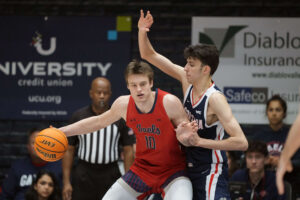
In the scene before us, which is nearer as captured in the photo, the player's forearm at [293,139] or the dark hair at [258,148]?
the player's forearm at [293,139]

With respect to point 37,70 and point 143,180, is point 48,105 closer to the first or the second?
point 37,70

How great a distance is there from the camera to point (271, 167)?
6273 millimetres

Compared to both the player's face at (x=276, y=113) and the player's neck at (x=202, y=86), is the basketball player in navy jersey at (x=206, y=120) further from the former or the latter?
the player's face at (x=276, y=113)

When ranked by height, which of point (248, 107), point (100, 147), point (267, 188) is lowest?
point (267, 188)

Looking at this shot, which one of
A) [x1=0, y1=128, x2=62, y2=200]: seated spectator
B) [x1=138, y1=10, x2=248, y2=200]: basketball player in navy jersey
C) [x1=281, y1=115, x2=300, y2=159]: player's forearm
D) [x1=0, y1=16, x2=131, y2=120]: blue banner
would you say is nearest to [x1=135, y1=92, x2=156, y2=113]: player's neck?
[x1=138, y1=10, x2=248, y2=200]: basketball player in navy jersey

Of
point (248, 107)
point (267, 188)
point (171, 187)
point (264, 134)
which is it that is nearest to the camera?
point (171, 187)

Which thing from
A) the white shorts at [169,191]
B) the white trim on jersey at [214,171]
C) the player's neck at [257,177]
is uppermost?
the white trim on jersey at [214,171]

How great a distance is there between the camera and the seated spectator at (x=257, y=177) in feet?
18.6

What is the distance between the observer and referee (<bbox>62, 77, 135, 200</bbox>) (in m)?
6.05

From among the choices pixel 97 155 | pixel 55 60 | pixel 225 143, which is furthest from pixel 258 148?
pixel 55 60

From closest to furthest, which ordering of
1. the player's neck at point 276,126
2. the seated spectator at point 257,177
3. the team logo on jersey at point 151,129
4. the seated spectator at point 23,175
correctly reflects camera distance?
the team logo on jersey at point 151,129, the seated spectator at point 257,177, the seated spectator at point 23,175, the player's neck at point 276,126

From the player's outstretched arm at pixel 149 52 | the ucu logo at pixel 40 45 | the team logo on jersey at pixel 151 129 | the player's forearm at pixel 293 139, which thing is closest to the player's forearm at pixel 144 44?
the player's outstretched arm at pixel 149 52

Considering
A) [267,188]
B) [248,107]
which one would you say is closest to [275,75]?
[248,107]

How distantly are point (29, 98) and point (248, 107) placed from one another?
2844 millimetres
